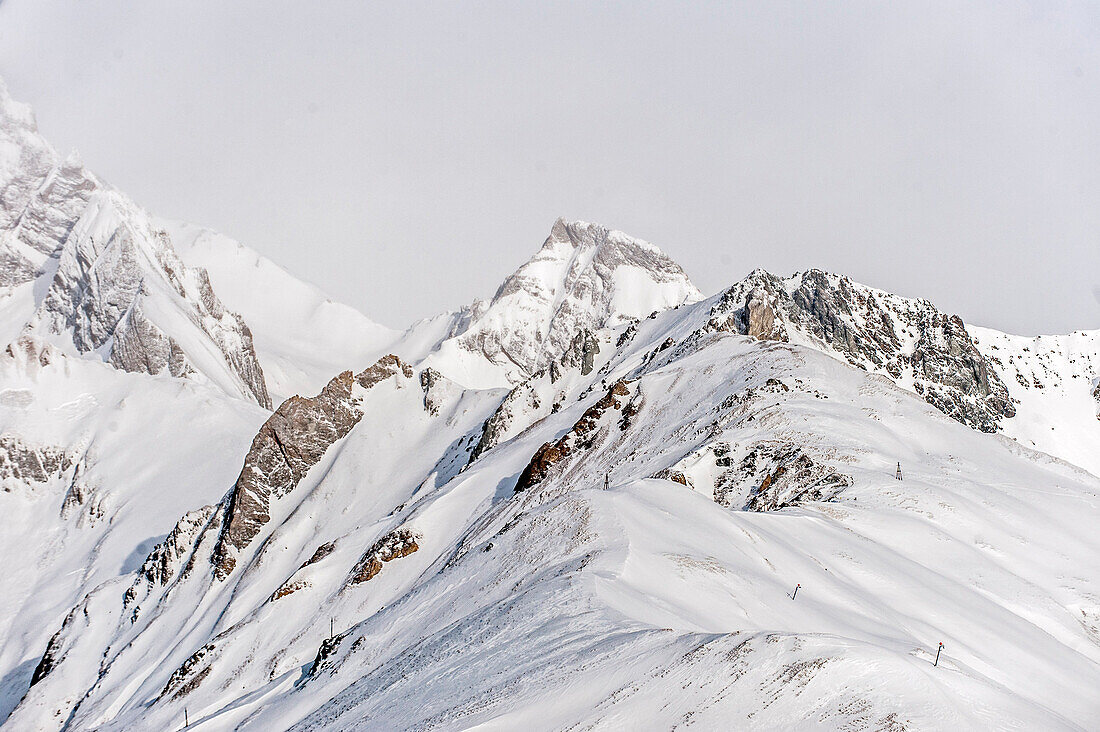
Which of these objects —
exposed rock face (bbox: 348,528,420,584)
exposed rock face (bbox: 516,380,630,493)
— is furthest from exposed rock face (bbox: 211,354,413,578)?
exposed rock face (bbox: 516,380,630,493)

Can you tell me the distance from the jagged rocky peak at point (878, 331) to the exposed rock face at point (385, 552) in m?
57.8

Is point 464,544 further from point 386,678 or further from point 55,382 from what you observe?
point 55,382

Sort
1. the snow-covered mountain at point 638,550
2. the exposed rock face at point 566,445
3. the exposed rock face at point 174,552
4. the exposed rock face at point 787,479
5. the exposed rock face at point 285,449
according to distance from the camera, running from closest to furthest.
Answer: the snow-covered mountain at point 638,550, the exposed rock face at point 787,479, the exposed rock face at point 566,445, the exposed rock face at point 285,449, the exposed rock face at point 174,552

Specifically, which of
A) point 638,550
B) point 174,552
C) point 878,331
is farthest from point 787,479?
point 878,331

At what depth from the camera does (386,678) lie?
26078mm

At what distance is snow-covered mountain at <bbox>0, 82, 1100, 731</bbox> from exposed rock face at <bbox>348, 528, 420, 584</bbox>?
10.6 inches

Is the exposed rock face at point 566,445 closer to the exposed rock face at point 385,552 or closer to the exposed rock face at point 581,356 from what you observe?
the exposed rock face at point 385,552

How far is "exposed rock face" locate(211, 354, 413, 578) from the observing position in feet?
308

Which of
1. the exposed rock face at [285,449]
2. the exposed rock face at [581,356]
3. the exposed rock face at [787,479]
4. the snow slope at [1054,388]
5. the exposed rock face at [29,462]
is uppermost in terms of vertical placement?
the snow slope at [1054,388]

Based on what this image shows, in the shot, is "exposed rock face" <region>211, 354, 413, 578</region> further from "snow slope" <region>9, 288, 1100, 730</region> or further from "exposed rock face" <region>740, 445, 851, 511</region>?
"exposed rock face" <region>740, 445, 851, 511</region>

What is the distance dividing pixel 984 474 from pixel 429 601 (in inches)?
1265

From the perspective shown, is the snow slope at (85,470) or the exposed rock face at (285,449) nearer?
the exposed rock face at (285,449)

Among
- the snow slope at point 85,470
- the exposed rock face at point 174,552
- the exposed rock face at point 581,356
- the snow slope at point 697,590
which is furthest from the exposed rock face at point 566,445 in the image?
the snow slope at point 85,470

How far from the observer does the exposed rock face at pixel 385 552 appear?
61062 millimetres
